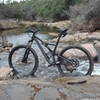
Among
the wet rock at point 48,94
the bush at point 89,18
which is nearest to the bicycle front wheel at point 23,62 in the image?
the wet rock at point 48,94

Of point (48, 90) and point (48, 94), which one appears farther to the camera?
point (48, 90)

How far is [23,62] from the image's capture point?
23.3ft

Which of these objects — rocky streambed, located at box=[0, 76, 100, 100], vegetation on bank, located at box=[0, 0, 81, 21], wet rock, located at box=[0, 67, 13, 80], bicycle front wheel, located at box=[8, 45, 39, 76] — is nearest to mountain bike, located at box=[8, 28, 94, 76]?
bicycle front wheel, located at box=[8, 45, 39, 76]

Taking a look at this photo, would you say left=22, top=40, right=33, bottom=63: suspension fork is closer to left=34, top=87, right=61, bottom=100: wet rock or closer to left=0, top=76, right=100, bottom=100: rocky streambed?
left=0, top=76, right=100, bottom=100: rocky streambed

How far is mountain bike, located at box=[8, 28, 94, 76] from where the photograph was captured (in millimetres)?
6602

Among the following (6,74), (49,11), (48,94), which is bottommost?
(6,74)

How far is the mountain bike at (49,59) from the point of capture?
660 cm

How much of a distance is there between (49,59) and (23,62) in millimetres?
695

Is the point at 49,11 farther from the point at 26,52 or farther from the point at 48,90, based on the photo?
the point at 48,90

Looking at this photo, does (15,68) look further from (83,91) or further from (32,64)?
(83,91)

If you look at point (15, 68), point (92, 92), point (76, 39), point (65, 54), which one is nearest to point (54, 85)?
point (92, 92)

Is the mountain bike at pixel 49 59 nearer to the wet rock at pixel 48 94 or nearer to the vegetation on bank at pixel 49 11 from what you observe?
the wet rock at pixel 48 94

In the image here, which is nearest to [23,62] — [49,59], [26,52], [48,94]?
[26,52]

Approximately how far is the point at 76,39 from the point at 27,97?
46.5 feet
